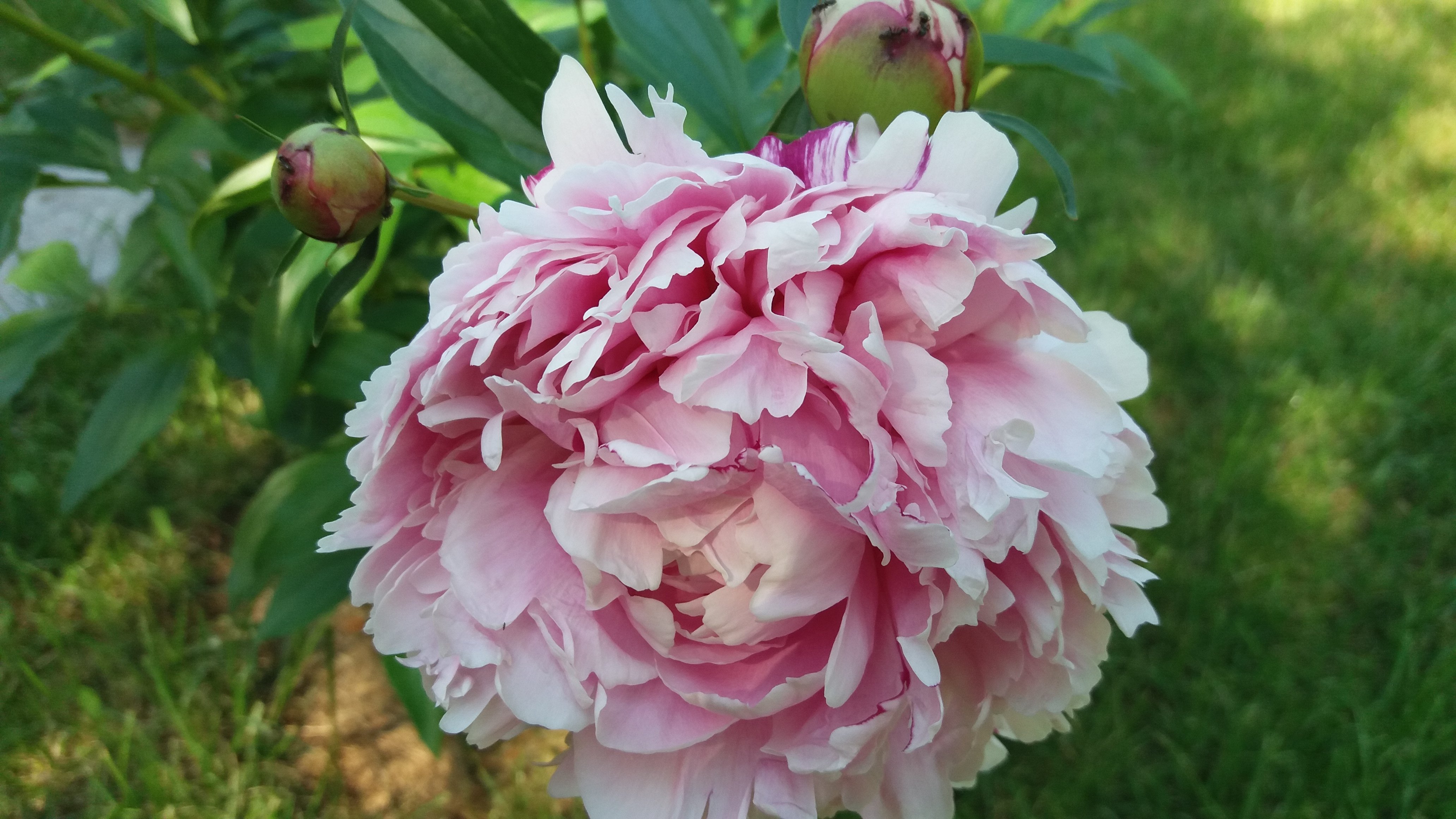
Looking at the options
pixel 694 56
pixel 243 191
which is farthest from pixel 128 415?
pixel 694 56

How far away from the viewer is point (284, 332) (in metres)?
0.88

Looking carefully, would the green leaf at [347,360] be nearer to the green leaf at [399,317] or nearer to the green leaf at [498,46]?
the green leaf at [399,317]

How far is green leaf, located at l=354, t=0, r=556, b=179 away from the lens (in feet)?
2.25

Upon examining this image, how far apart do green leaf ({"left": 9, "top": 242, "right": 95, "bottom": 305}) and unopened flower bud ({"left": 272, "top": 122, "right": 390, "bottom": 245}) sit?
0.61 m

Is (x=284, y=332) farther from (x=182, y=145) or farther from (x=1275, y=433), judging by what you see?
(x=1275, y=433)

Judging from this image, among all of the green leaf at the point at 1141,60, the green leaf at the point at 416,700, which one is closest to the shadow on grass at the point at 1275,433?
the green leaf at the point at 1141,60

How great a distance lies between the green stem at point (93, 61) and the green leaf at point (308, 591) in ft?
1.59

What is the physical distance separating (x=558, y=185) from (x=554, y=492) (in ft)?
0.53

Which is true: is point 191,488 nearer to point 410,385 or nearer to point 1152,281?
point 410,385

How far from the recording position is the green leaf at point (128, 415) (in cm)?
98

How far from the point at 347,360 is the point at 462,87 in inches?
13.0

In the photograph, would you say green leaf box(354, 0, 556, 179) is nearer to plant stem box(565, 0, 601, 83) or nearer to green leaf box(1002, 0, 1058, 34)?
plant stem box(565, 0, 601, 83)

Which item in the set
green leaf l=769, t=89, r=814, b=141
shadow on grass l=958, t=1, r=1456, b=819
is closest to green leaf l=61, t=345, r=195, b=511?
green leaf l=769, t=89, r=814, b=141

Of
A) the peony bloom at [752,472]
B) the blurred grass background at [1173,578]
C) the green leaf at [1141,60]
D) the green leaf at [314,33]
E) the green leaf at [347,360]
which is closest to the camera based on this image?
A: the peony bloom at [752,472]
